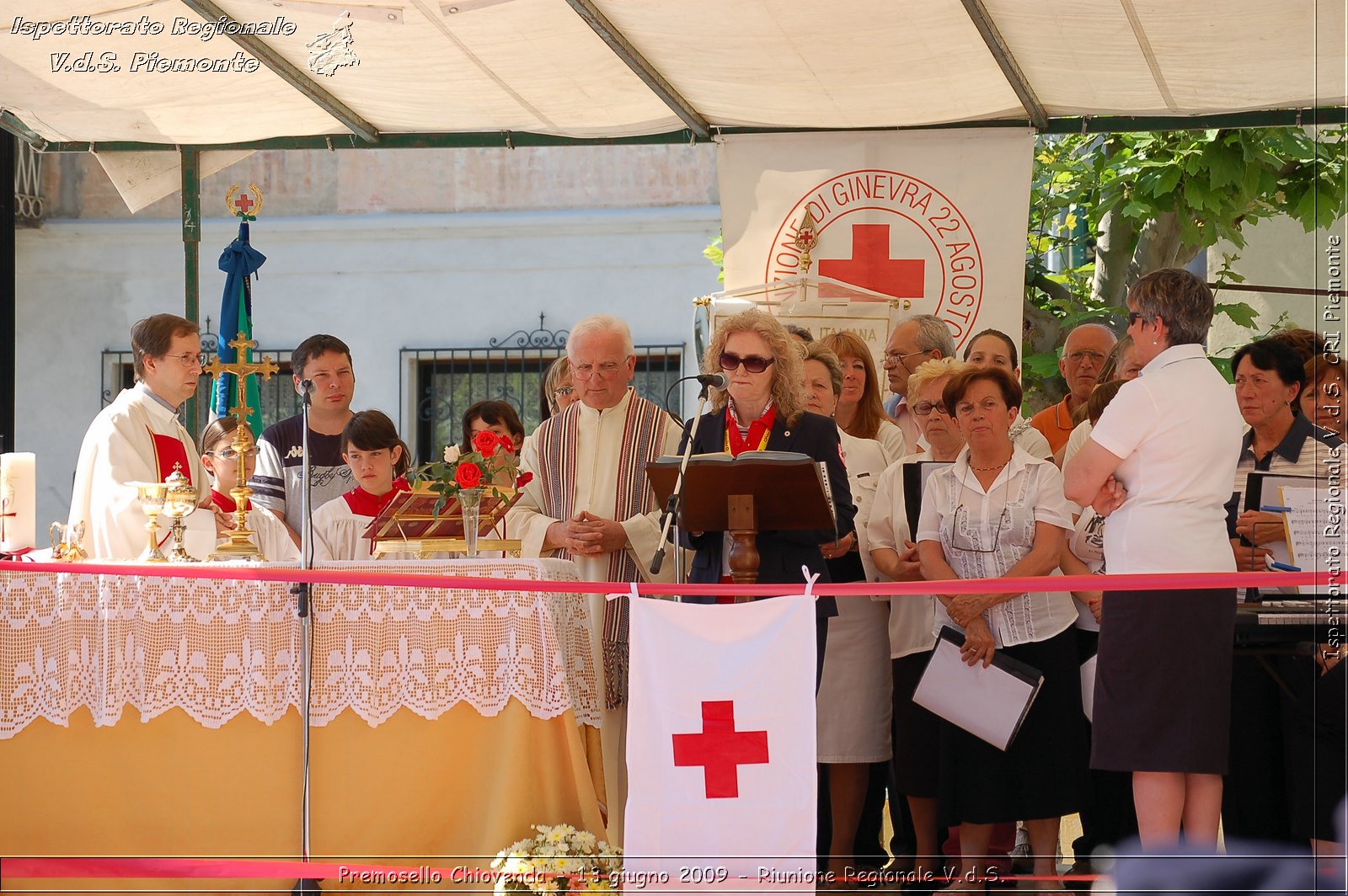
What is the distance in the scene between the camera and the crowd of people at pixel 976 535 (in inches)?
173

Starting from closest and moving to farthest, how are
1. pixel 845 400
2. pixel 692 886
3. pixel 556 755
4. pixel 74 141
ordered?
pixel 692 886, pixel 556 755, pixel 845 400, pixel 74 141

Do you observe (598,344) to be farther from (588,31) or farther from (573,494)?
(588,31)

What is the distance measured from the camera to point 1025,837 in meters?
6.21

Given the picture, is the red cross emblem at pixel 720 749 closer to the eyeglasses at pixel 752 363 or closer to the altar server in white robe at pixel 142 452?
the eyeglasses at pixel 752 363

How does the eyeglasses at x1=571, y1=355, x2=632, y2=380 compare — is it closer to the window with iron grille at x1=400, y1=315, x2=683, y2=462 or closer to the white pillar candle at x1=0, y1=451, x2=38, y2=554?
the white pillar candle at x1=0, y1=451, x2=38, y2=554

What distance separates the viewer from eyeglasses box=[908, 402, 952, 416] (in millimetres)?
5637

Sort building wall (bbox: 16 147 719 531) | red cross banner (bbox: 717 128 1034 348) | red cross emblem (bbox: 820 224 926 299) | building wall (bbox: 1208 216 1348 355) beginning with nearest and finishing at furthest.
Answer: red cross banner (bbox: 717 128 1034 348)
red cross emblem (bbox: 820 224 926 299)
building wall (bbox: 1208 216 1348 355)
building wall (bbox: 16 147 719 531)

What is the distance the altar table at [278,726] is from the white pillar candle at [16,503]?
1.18ft

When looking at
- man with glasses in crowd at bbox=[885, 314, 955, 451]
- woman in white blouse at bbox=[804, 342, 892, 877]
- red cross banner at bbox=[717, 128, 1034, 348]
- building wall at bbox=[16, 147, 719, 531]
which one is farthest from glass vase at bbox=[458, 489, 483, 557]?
building wall at bbox=[16, 147, 719, 531]

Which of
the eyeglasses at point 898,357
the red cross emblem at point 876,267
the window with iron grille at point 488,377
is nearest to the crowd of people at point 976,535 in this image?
the eyeglasses at point 898,357

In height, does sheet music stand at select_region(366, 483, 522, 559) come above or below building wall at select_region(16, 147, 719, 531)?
below

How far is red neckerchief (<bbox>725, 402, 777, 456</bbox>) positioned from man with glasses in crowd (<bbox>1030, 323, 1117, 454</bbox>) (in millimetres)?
2050

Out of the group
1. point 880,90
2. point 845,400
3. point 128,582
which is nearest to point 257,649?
point 128,582

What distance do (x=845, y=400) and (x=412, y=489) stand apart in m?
1.99
